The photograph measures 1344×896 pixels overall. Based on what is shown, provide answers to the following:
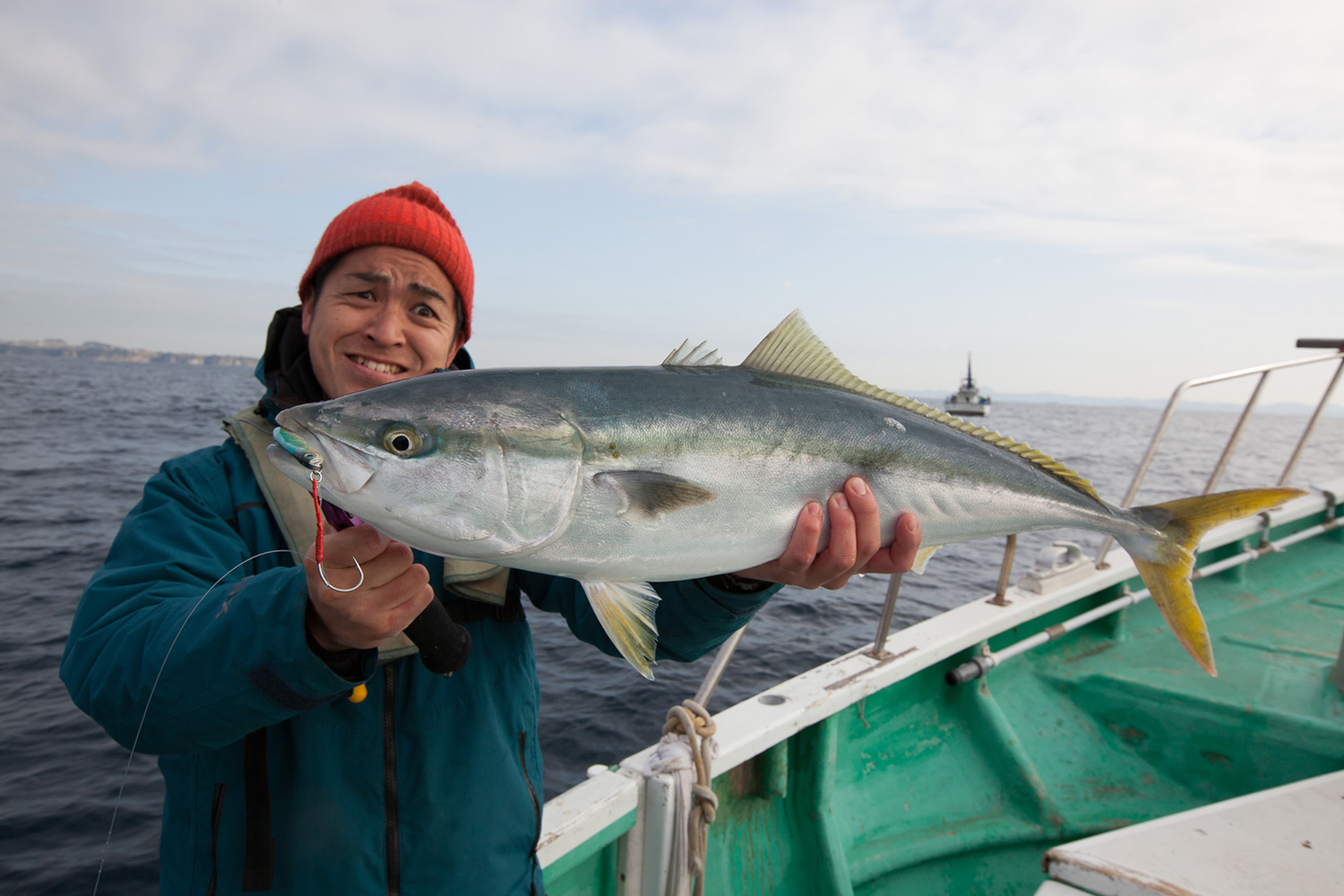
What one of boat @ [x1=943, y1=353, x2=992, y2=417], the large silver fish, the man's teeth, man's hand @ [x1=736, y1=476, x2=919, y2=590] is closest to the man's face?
the man's teeth

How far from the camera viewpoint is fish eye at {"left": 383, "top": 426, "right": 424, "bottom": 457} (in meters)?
1.93

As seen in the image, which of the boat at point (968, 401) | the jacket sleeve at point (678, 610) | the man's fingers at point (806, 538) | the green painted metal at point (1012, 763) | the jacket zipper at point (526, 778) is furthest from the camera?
the boat at point (968, 401)

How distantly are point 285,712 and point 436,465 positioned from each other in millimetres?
700

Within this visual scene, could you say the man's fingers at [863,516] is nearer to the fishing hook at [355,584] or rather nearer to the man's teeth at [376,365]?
the fishing hook at [355,584]

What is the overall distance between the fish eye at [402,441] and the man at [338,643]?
309mm

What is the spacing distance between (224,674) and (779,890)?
351cm

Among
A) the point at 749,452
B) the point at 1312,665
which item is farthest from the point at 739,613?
the point at 1312,665

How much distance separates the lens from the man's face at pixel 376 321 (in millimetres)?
2693

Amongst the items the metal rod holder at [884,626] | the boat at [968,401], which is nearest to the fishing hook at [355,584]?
the metal rod holder at [884,626]

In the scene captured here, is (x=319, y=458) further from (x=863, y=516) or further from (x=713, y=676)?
(x=713, y=676)

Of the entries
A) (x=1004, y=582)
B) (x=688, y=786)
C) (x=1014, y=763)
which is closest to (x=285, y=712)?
(x=688, y=786)

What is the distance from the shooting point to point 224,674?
1.69 m

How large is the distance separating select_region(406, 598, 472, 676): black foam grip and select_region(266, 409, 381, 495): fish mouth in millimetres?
386

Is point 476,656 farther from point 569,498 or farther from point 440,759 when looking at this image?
point 569,498
